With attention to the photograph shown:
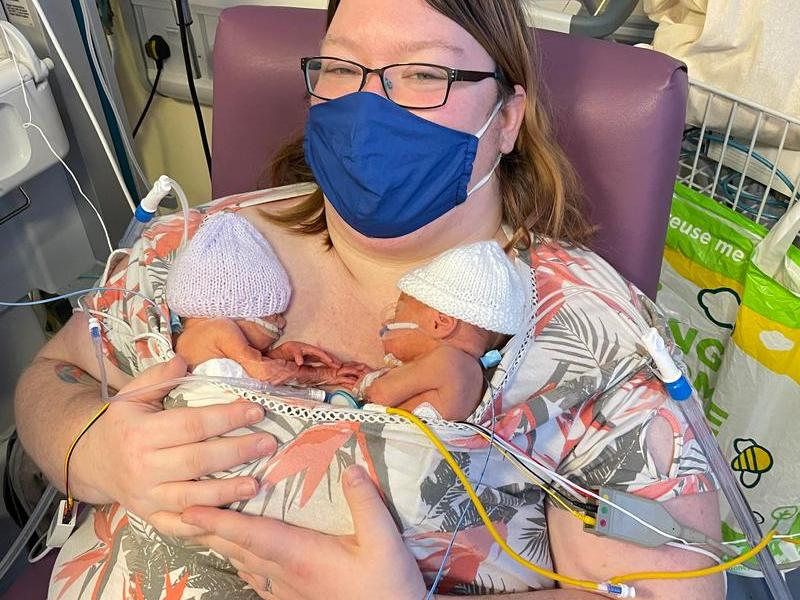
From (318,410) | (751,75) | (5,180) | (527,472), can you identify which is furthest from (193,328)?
(751,75)

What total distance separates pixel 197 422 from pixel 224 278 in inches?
8.1

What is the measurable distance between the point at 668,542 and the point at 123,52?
2.11 m

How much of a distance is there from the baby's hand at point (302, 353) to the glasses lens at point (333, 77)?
0.40 m

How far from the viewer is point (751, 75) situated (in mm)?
1453

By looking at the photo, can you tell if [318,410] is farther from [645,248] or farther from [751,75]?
[751,75]

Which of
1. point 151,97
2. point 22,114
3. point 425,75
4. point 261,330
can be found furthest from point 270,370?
point 151,97

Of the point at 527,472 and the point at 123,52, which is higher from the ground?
the point at 123,52

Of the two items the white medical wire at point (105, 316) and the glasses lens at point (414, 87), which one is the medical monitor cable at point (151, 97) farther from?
the glasses lens at point (414, 87)

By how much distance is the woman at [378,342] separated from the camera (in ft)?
3.09

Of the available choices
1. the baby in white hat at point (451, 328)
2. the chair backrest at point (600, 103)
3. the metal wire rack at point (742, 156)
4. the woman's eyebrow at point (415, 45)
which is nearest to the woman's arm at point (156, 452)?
the baby in white hat at point (451, 328)

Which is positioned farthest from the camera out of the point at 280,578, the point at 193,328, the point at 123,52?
the point at 123,52

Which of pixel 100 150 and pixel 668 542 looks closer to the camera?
pixel 668 542

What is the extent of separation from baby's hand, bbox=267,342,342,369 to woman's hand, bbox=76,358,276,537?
0.14m

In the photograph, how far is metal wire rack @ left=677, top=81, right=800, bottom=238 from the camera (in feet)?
4.83
